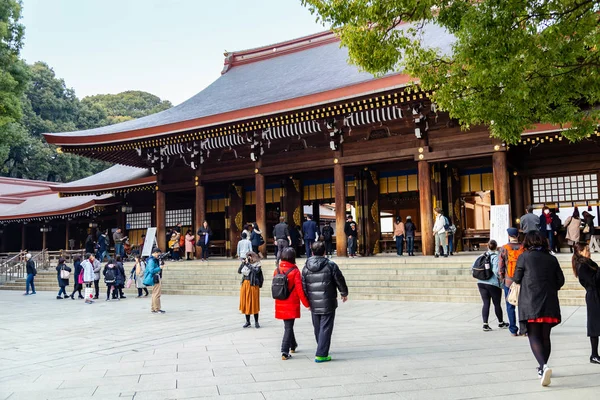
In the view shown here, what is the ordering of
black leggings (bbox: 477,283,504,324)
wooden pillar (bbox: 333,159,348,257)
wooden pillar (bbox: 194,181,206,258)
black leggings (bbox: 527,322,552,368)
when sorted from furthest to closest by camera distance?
wooden pillar (bbox: 194,181,206,258), wooden pillar (bbox: 333,159,348,257), black leggings (bbox: 477,283,504,324), black leggings (bbox: 527,322,552,368)

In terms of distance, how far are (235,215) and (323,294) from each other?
15361 millimetres

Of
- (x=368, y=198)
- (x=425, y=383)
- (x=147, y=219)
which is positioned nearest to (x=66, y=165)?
(x=147, y=219)

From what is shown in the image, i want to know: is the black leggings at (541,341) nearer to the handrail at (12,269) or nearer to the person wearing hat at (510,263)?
the person wearing hat at (510,263)

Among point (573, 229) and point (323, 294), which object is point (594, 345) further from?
point (573, 229)

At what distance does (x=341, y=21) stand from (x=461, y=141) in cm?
789

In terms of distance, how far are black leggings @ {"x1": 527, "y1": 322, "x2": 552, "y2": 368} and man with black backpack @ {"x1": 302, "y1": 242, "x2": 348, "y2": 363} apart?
2028 mm

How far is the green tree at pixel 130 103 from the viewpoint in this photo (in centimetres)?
6788

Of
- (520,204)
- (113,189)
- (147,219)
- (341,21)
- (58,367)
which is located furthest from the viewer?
(147,219)

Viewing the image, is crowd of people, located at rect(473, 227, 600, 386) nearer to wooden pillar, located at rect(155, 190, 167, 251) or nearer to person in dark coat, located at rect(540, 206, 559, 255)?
person in dark coat, located at rect(540, 206, 559, 255)

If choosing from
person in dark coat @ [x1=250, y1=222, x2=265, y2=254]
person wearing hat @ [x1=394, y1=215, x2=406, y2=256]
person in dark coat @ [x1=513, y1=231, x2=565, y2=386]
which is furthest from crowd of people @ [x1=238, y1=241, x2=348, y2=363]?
person wearing hat @ [x1=394, y1=215, x2=406, y2=256]

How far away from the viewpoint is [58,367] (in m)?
6.43

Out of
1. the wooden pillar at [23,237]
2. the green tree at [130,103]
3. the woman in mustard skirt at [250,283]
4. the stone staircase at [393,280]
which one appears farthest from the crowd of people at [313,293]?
the green tree at [130,103]

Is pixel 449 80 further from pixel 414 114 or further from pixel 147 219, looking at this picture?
pixel 147 219

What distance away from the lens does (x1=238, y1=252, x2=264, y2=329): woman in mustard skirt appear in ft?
28.2
